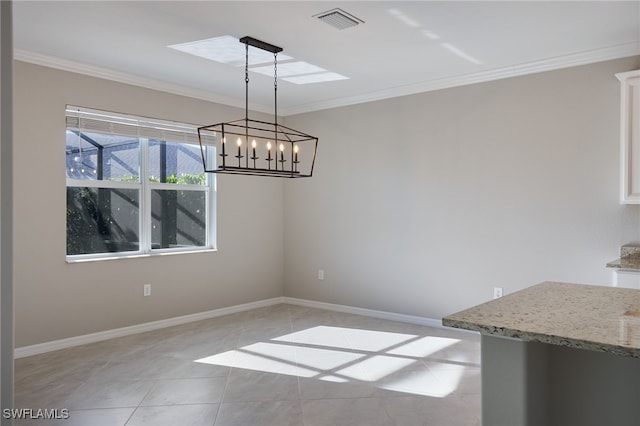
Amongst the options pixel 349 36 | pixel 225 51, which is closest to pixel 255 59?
pixel 225 51

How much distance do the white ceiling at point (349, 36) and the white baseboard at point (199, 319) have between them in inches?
93.3

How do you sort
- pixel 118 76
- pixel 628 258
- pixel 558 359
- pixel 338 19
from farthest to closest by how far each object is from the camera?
pixel 118 76 → pixel 628 258 → pixel 338 19 → pixel 558 359

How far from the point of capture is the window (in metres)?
4.34

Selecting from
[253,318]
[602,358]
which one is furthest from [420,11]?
[253,318]

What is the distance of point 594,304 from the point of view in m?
1.80

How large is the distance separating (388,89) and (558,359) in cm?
386

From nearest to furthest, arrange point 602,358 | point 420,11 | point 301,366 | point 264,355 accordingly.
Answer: point 602,358, point 420,11, point 301,366, point 264,355

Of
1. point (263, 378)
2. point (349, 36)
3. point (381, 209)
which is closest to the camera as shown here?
point (263, 378)

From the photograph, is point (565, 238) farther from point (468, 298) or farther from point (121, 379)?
point (121, 379)

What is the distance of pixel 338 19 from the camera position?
319 centimetres

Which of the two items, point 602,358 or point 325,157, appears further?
point 325,157

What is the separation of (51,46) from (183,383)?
2.79m

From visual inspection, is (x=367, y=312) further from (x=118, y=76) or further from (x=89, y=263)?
(x=118, y=76)

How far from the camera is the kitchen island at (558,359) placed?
1407mm
